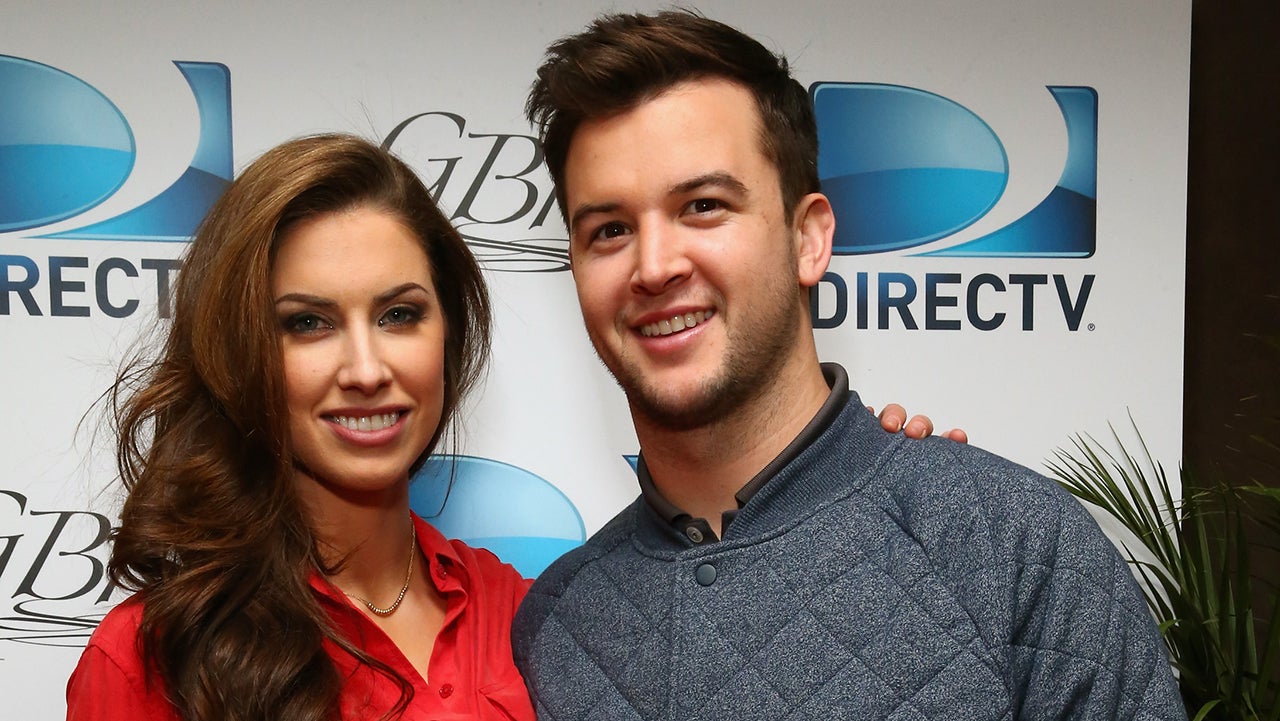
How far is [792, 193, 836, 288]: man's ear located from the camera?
1684 mm

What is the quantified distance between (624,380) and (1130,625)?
803 mm

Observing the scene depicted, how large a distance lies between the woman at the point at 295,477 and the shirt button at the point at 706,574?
16.3 inches

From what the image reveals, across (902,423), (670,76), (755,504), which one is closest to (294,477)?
(755,504)

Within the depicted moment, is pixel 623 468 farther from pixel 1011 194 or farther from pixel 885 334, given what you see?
pixel 1011 194

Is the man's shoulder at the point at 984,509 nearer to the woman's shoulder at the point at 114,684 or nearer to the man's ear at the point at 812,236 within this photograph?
the man's ear at the point at 812,236

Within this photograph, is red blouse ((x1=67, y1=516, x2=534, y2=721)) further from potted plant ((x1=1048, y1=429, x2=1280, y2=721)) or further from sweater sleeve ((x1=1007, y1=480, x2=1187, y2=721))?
potted plant ((x1=1048, y1=429, x2=1280, y2=721))

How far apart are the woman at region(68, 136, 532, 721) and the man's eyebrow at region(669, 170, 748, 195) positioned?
50cm

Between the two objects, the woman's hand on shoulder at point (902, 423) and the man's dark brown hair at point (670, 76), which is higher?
the man's dark brown hair at point (670, 76)

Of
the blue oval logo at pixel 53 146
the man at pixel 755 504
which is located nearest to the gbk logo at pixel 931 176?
the man at pixel 755 504

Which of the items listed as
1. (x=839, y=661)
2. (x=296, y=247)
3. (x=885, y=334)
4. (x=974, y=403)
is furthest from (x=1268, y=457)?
(x=296, y=247)

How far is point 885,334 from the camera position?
256 cm

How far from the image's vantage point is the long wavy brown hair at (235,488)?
1510 mm

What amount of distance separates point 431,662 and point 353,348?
0.54 m

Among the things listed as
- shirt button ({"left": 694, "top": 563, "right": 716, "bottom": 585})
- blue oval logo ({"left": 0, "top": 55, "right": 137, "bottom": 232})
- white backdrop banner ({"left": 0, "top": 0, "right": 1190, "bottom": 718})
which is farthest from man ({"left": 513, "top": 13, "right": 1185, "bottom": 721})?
blue oval logo ({"left": 0, "top": 55, "right": 137, "bottom": 232})
